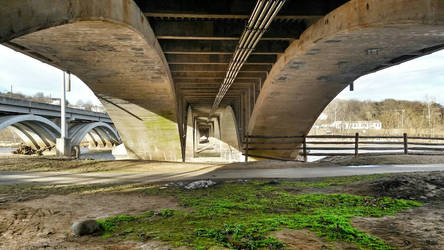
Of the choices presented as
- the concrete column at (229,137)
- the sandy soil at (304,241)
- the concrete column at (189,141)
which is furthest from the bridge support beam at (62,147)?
the sandy soil at (304,241)

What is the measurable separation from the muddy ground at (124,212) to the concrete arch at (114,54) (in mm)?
2656

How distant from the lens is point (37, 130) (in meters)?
30.3

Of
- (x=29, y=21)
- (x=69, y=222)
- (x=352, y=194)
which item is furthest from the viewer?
(x=352, y=194)

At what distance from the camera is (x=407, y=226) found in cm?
391

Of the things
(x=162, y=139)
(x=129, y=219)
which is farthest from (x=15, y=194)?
(x=162, y=139)

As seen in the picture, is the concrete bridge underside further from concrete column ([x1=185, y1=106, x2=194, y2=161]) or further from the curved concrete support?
the curved concrete support

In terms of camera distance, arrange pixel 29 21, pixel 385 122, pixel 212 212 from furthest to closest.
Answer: pixel 385 122, pixel 212 212, pixel 29 21

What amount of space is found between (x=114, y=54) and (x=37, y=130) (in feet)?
88.7

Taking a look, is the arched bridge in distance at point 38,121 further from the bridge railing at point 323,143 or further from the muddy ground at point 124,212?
the muddy ground at point 124,212

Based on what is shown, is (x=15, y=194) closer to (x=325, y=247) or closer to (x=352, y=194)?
(x=325, y=247)

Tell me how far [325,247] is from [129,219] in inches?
119

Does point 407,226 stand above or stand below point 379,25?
below

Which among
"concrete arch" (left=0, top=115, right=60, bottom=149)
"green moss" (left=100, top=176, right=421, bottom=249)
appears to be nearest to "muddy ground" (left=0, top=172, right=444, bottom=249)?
"green moss" (left=100, top=176, right=421, bottom=249)

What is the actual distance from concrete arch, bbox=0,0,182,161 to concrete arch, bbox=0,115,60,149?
1517cm
